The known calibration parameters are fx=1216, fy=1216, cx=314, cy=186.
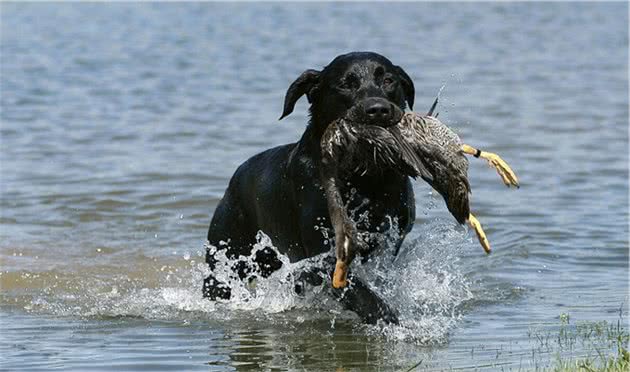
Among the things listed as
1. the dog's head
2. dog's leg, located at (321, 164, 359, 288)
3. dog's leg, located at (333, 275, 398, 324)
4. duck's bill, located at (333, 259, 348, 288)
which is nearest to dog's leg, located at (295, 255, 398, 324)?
dog's leg, located at (333, 275, 398, 324)

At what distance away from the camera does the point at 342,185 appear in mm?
6215

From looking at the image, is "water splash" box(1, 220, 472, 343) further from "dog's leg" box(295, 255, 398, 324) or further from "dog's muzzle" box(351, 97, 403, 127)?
"dog's muzzle" box(351, 97, 403, 127)

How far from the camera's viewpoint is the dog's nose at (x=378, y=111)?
592 centimetres

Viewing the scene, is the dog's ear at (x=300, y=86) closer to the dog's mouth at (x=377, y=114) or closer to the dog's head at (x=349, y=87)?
the dog's head at (x=349, y=87)

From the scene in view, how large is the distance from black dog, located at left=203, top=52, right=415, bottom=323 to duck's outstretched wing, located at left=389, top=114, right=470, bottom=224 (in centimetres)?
16

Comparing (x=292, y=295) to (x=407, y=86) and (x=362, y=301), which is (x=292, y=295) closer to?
(x=362, y=301)

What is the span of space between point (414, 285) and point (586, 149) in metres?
6.38

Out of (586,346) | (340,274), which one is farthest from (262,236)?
(586,346)

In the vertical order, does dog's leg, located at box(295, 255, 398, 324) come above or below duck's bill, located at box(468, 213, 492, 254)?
below

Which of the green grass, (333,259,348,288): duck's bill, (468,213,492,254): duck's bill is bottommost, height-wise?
the green grass

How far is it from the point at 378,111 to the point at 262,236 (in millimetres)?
1563

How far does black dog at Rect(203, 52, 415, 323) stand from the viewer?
6.31 metres

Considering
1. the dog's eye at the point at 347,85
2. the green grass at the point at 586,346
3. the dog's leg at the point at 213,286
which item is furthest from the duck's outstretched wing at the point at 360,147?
the dog's leg at the point at 213,286

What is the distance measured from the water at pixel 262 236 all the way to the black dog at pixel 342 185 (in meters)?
0.28
